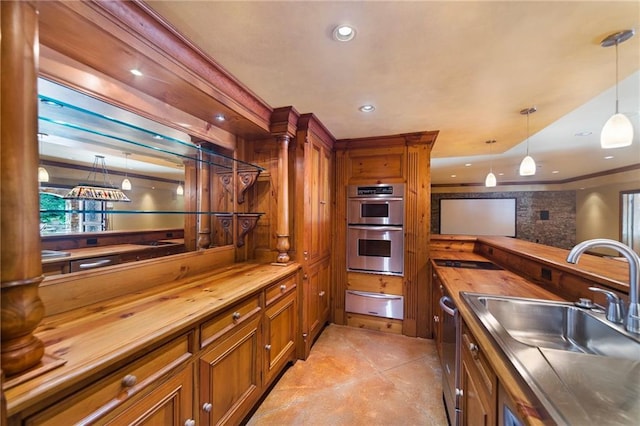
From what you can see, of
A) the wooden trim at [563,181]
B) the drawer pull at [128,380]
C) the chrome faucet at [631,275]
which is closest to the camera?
the drawer pull at [128,380]

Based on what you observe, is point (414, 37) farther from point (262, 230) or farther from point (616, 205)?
point (616, 205)

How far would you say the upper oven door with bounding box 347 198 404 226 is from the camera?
306 cm

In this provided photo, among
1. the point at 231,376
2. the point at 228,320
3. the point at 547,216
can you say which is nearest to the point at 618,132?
the point at 228,320

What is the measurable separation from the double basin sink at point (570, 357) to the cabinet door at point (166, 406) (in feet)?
4.42

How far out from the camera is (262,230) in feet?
8.18

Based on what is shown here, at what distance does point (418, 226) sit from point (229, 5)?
2.70 meters

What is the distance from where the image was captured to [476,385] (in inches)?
45.8

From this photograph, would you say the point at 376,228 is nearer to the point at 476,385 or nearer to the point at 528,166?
the point at 528,166

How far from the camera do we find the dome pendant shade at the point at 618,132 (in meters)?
1.54

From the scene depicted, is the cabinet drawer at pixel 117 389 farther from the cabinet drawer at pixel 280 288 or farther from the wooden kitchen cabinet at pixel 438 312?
the wooden kitchen cabinet at pixel 438 312

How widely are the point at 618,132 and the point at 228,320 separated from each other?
2.67 meters

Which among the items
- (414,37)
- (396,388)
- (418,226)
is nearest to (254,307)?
(396,388)

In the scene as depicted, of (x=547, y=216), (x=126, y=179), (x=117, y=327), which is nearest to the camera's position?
(x=117, y=327)

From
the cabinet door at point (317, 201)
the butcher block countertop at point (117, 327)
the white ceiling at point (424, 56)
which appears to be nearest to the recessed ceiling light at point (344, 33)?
the white ceiling at point (424, 56)
